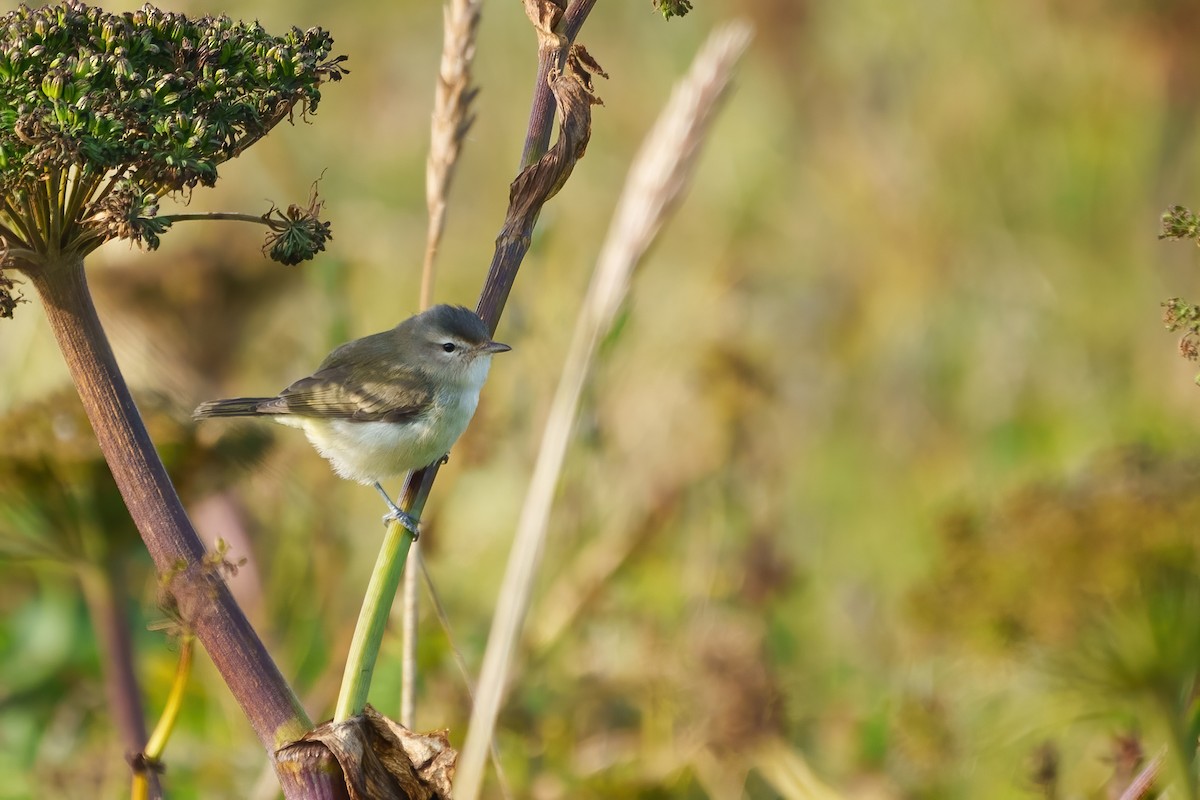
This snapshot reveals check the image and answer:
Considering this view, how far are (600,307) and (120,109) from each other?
28.8 inches

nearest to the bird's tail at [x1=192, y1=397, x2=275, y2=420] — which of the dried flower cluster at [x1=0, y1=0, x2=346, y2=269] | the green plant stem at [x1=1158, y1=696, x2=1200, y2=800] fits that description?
the dried flower cluster at [x1=0, y1=0, x2=346, y2=269]

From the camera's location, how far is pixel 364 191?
827cm

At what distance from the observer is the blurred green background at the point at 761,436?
9.53ft

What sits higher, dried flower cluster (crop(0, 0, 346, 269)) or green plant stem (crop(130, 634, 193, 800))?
dried flower cluster (crop(0, 0, 346, 269))

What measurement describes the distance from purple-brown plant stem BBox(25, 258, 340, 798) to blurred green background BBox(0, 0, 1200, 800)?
14 cm

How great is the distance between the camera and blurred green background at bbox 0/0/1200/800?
2906mm

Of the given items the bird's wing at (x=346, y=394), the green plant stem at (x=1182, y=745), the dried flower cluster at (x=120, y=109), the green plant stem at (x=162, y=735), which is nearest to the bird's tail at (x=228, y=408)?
the bird's wing at (x=346, y=394)

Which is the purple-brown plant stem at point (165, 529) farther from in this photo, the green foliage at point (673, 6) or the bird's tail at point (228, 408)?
the bird's tail at point (228, 408)

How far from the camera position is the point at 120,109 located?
5.17ft

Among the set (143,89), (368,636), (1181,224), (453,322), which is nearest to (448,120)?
(143,89)

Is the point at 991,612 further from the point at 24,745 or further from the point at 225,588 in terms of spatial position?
the point at 24,745

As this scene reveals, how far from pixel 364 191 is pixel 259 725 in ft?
23.0

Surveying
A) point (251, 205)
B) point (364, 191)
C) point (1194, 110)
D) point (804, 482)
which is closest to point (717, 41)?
point (804, 482)

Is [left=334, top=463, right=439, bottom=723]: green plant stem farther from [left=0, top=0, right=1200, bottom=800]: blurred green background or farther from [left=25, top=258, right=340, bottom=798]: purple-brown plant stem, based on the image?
[left=0, top=0, right=1200, bottom=800]: blurred green background
